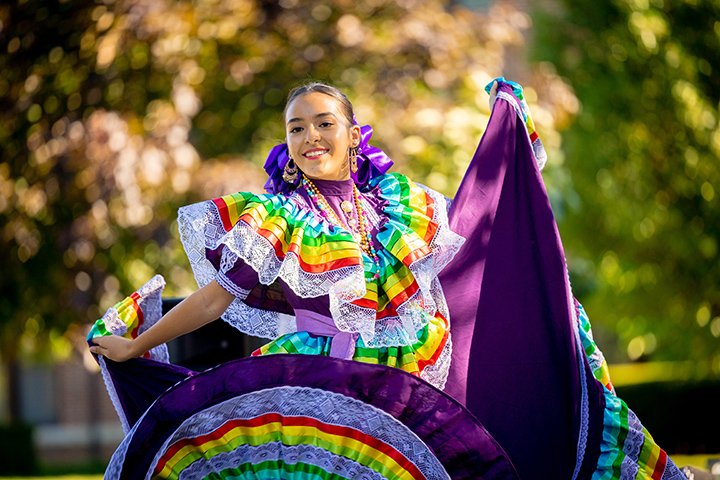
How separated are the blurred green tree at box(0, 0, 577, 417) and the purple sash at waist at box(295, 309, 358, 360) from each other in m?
4.37

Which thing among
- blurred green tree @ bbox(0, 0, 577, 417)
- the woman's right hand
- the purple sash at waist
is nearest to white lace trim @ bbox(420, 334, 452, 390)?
the purple sash at waist

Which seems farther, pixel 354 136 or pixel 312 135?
pixel 354 136

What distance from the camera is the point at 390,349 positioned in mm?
3316

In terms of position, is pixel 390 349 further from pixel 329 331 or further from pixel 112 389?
pixel 112 389

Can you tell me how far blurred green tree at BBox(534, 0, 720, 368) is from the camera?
372 inches

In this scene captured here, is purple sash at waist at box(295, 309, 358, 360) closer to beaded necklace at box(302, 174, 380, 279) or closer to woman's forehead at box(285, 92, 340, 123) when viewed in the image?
beaded necklace at box(302, 174, 380, 279)

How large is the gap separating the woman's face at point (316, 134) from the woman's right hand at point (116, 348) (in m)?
0.71

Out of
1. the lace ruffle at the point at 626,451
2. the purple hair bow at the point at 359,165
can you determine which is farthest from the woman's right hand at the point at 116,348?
the lace ruffle at the point at 626,451

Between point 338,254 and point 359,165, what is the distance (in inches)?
19.6

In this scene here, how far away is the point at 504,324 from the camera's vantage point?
367cm

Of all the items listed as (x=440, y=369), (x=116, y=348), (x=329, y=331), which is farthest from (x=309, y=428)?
(x=116, y=348)

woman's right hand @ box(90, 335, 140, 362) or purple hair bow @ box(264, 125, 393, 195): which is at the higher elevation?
purple hair bow @ box(264, 125, 393, 195)

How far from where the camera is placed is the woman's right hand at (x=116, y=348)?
3324 mm

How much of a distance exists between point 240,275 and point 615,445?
123 cm
